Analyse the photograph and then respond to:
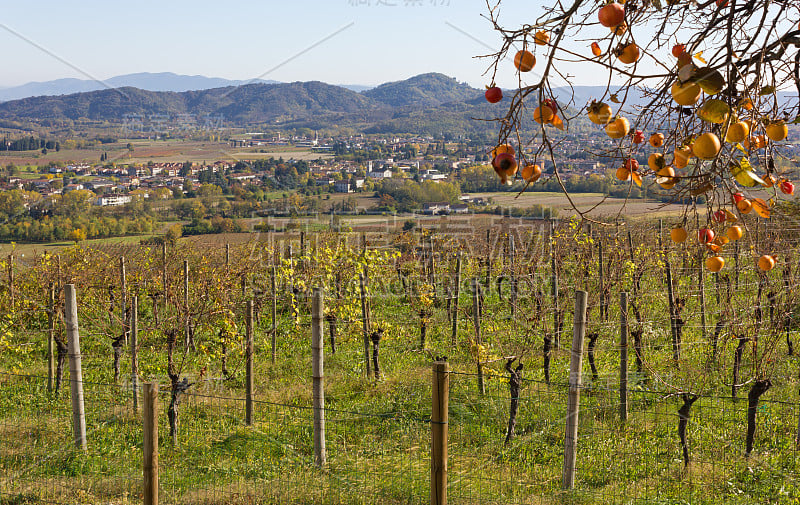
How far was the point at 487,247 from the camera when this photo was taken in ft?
41.1

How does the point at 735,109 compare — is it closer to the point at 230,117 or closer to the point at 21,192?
the point at 21,192

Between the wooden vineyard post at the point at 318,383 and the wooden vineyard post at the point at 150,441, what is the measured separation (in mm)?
1675

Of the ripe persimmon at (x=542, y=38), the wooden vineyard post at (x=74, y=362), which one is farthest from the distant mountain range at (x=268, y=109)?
the ripe persimmon at (x=542, y=38)

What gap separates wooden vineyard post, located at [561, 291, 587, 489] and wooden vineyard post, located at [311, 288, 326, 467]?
1.72 meters

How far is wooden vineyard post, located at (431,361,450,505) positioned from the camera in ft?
8.14

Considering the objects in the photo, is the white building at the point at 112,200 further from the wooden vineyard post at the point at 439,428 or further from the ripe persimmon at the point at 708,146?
the ripe persimmon at the point at 708,146

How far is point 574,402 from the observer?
13.7 ft

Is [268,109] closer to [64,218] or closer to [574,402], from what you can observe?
[64,218]

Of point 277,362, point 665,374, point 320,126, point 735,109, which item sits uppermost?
point 320,126

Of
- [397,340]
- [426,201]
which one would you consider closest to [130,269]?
[397,340]

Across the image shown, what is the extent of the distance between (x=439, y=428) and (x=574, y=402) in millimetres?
1963

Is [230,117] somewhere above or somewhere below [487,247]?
above

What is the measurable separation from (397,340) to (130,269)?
6.10 m

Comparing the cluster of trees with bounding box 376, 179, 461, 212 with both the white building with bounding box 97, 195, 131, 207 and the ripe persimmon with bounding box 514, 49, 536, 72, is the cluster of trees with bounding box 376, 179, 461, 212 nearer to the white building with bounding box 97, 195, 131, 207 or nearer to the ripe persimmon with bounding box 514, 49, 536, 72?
the white building with bounding box 97, 195, 131, 207
